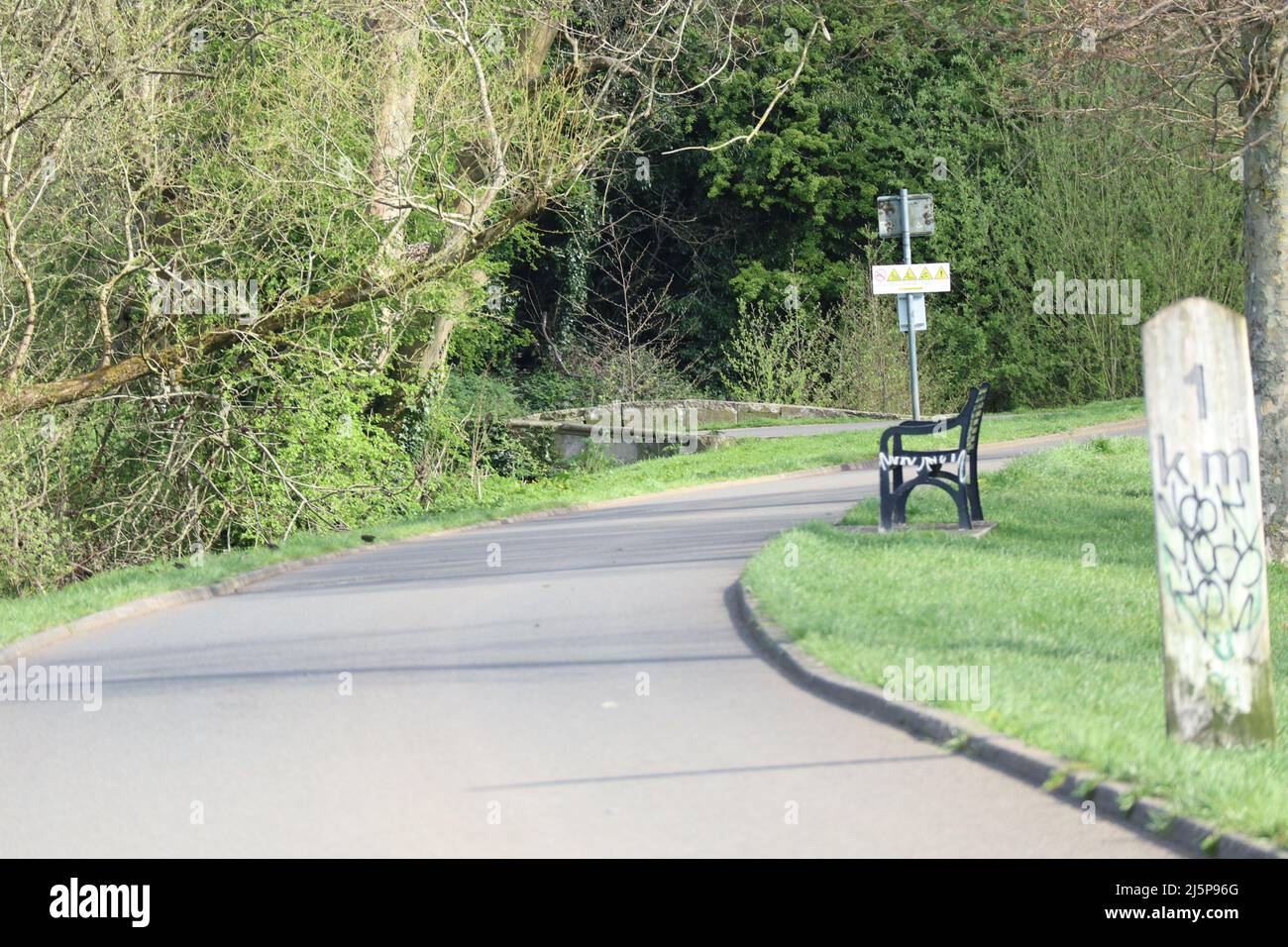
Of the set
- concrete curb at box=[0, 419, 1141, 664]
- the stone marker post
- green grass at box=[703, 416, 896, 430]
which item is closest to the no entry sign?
concrete curb at box=[0, 419, 1141, 664]

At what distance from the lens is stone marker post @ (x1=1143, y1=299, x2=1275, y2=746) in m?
7.14

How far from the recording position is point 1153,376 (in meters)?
7.23

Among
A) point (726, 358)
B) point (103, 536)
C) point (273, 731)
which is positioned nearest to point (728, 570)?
point (273, 731)

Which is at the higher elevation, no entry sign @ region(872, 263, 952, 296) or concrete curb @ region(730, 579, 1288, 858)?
no entry sign @ region(872, 263, 952, 296)

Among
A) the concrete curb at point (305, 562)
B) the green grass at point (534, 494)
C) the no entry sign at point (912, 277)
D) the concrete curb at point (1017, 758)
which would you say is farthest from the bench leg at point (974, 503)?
the no entry sign at point (912, 277)

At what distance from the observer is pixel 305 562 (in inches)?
660

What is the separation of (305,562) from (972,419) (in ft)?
22.6

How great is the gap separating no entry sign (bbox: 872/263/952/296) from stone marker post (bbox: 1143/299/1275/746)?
17.1m

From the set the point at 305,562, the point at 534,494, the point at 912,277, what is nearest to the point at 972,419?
the point at 305,562

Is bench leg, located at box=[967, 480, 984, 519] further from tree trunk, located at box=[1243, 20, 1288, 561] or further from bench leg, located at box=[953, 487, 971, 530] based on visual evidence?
tree trunk, located at box=[1243, 20, 1288, 561]

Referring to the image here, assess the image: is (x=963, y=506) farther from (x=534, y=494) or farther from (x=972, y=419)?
(x=534, y=494)

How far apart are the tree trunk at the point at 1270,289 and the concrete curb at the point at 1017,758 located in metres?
7.06

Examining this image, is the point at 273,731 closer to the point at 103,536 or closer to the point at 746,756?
the point at 746,756

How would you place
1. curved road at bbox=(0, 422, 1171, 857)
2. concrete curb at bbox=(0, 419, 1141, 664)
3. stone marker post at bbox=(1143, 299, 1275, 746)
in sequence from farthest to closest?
concrete curb at bbox=(0, 419, 1141, 664) < stone marker post at bbox=(1143, 299, 1275, 746) < curved road at bbox=(0, 422, 1171, 857)
